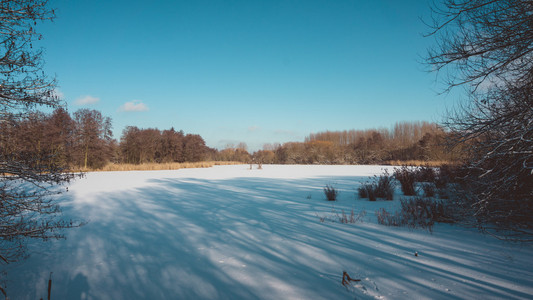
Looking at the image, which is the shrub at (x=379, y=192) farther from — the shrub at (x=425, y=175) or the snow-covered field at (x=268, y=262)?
the shrub at (x=425, y=175)

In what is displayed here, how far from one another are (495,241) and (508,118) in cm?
201

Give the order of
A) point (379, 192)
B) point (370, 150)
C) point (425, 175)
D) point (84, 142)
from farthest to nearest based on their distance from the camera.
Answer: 1. point (370, 150)
2. point (84, 142)
3. point (425, 175)
4. point (379, 192)

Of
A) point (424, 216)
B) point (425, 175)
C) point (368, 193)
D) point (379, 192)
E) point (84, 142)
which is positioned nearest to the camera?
point (424, 216)

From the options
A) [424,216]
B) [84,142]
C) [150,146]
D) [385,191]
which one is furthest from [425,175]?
[150,146]

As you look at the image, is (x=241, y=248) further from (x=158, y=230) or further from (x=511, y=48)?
(x=511, y=48)

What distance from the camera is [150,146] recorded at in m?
26.6

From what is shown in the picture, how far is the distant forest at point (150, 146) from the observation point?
127 inches

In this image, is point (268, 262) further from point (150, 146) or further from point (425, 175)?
point (150, 146)

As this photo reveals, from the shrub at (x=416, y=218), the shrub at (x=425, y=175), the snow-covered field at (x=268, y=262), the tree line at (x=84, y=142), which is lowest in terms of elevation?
the snow-covered field at (x=268, y=262)

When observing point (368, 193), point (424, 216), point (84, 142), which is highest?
point (84, 142)

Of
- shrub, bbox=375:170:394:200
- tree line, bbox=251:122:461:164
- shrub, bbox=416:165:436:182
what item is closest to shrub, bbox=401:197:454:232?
shrub, bbox=375:170:394:200

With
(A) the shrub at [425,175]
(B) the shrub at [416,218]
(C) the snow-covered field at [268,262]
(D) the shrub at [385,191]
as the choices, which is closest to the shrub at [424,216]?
(B) the shrub at [416,218]

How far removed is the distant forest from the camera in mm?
3221

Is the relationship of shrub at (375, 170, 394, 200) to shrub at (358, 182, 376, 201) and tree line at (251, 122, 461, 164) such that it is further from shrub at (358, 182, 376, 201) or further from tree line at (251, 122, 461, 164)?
tree line at (251, 122, 461, 164)
